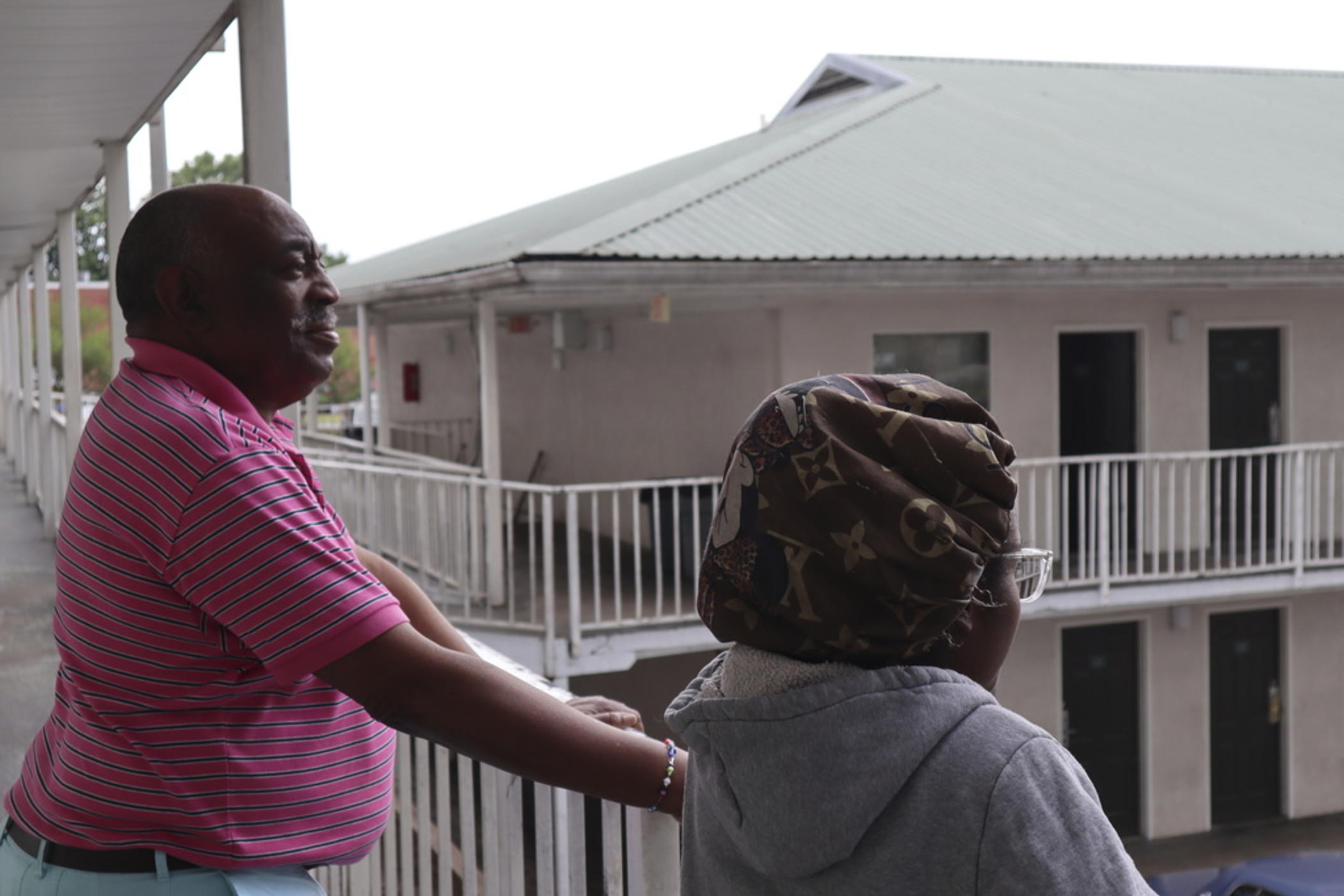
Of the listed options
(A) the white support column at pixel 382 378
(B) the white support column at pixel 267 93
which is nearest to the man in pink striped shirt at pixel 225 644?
(B) the white support column at pixel 267 93

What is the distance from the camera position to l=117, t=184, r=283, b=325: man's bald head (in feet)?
5.18

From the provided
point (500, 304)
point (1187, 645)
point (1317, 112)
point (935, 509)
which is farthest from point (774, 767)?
point (1317, 112)

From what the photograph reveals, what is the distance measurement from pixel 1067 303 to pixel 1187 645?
141 inches

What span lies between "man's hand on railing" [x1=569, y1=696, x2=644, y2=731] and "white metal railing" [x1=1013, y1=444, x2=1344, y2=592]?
8.51 m

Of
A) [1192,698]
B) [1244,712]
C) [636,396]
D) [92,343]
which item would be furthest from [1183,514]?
[92,343]

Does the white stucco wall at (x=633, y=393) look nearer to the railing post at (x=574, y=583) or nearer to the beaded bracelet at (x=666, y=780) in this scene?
the railing post at (x=574, y=583)

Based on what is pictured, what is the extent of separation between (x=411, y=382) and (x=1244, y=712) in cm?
1138

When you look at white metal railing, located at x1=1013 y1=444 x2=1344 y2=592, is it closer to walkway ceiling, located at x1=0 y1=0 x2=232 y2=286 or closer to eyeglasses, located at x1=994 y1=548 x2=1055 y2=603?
walkway ceiling, located at x1=0 y1=0 x2=232 y2=286

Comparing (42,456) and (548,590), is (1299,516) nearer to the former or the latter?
(548,590)

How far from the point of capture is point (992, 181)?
13.4 m

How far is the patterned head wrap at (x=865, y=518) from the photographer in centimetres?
117

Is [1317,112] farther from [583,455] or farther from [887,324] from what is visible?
[583,455]

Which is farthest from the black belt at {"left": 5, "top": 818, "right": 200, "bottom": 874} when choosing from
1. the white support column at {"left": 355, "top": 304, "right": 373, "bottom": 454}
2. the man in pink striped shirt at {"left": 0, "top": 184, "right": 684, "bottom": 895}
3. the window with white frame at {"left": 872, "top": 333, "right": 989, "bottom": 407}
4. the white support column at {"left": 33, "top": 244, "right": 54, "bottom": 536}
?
the white support column at {"left": 355, "top": 304, "right": 373, "bottom": 454}

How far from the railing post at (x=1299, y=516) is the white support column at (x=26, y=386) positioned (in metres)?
10.9
